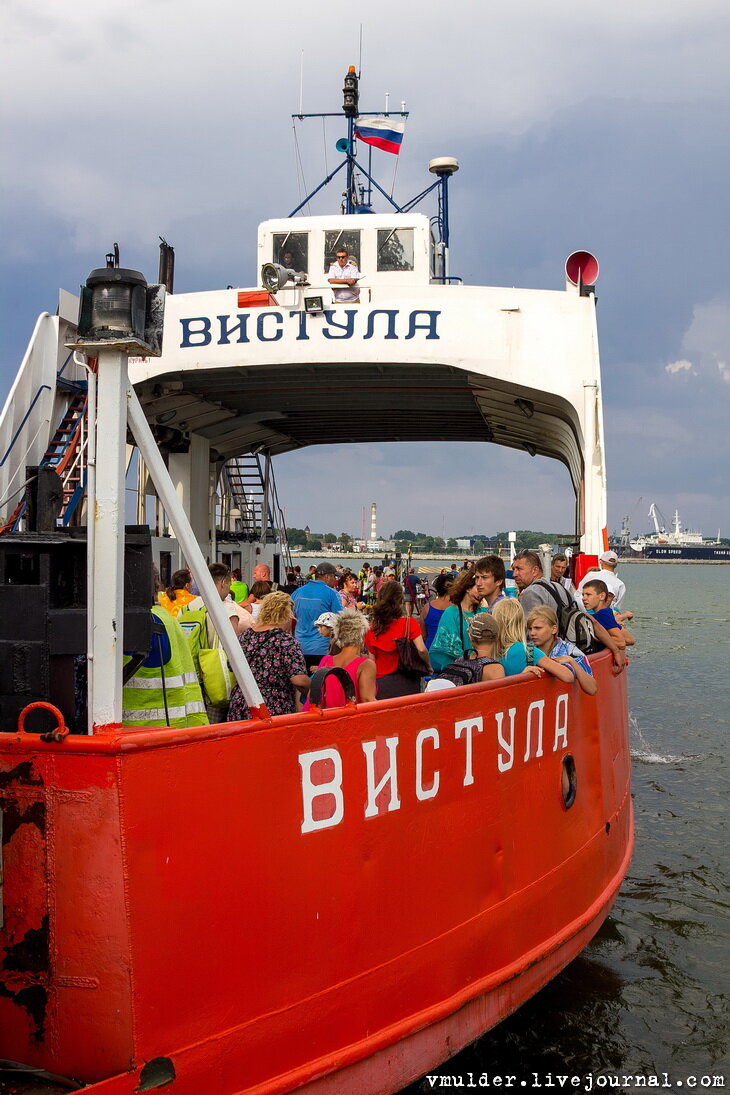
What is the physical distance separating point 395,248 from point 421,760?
10.9 m

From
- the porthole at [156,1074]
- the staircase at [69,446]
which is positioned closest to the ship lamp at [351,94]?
the staircase at [69,446]

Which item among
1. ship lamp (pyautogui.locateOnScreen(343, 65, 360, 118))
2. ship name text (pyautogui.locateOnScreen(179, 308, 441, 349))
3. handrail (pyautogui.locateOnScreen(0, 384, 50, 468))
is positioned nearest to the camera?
handrail (pyautogui.locateOnScreen(0, 384, 50, 468))

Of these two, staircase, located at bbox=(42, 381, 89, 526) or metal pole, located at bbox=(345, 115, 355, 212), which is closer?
staircase, located at bbox=(42, 381, 89, 526)

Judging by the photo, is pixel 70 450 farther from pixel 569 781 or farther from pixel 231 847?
pixel 231 847

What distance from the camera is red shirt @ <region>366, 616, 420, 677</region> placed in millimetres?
5875

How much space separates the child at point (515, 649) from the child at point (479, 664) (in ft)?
0.14

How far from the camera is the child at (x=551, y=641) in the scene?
18.9 feet

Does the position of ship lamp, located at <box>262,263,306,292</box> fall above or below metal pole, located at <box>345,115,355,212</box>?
below

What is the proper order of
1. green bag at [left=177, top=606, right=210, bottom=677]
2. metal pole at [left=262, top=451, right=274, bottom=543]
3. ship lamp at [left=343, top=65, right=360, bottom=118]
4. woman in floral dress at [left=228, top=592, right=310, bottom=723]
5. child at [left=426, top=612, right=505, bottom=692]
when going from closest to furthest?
woman in floral dress at [left=228, top=592, right=310, bottom=723], child at [left=426, top=612, right=505, bottom=692], green bag at [left=177, top=606, right=210, bottom=677], ship lamp at [left=343, top=65, right=360, bottom=118], metal pole at [left=262, top=451, right=274, bottom=543]

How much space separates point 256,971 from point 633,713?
16.8 meters

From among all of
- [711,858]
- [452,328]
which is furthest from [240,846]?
[452,328]

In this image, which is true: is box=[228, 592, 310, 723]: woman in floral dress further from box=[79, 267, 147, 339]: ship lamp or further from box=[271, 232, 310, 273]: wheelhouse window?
box=[271, 232, 310, 273]: wheelhouse window

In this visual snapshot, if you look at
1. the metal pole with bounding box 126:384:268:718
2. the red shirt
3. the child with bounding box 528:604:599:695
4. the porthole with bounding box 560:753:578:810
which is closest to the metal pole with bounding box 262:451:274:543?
the red shirt

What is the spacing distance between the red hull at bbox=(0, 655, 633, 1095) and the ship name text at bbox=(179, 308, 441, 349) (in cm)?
698
